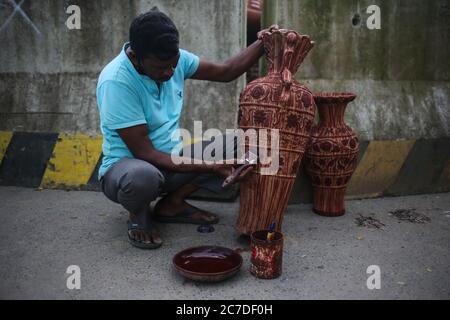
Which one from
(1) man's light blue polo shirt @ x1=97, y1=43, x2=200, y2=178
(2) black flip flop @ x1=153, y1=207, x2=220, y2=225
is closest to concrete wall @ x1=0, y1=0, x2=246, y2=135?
(1) man's light blue polo shirt @ x1=97, y1=43, x2=200, y2=178

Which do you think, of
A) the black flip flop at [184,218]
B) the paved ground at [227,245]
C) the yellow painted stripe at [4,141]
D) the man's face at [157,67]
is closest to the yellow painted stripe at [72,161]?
the paved ground at [227,245]

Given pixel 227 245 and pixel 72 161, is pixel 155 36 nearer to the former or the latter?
pixel 227 245

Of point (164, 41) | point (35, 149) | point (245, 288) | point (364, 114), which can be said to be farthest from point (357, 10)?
point (35, 149)

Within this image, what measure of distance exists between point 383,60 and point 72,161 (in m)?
2.77

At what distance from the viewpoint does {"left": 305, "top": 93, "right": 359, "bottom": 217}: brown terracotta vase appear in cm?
300

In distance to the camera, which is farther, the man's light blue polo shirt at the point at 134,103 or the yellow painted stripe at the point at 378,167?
the yellow painted stripe at the point at 378,167

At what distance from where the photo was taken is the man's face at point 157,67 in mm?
2299

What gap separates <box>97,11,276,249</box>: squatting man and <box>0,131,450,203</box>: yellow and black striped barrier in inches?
40.4

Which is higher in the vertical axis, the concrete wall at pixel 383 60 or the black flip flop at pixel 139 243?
the concrete wall at pixel 383 60

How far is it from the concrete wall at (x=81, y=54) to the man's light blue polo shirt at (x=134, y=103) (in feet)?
2.15

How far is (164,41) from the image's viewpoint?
2207 mm

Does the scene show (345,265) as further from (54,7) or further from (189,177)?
(54,7)

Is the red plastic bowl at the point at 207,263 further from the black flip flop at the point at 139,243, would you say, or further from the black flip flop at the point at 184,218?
the black flip flop at the point at 184,218

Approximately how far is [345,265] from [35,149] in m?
Answer: 2.75
